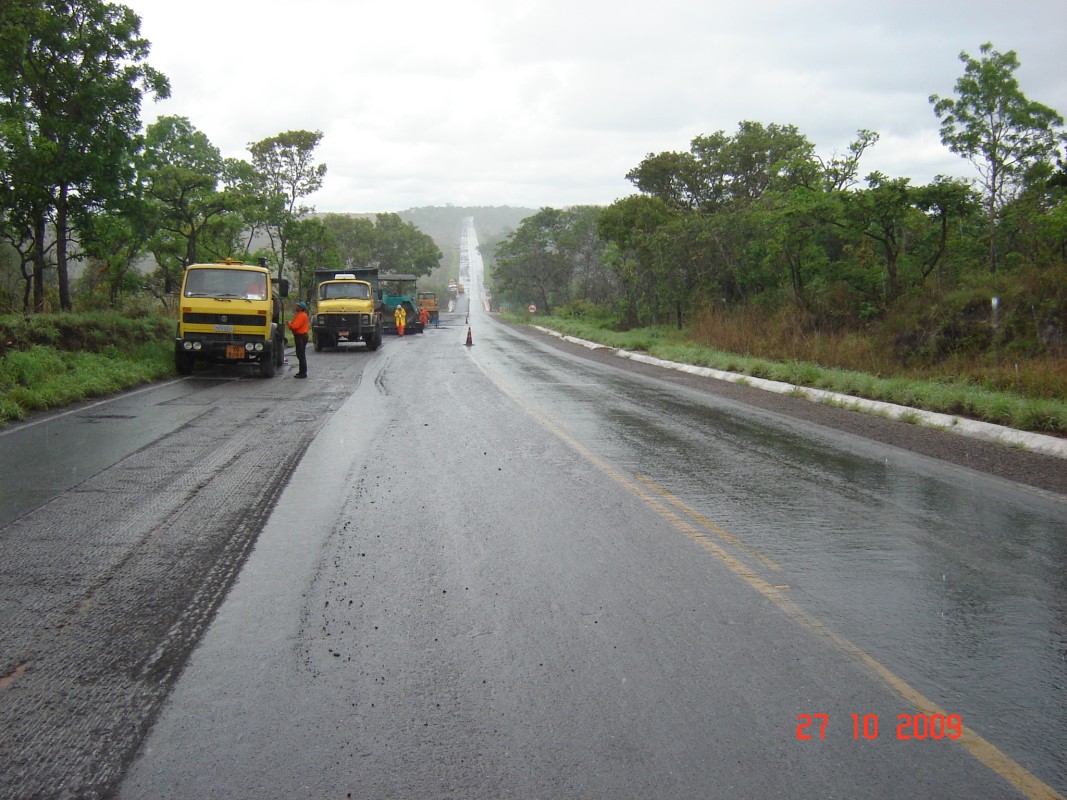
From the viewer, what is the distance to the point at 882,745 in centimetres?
325

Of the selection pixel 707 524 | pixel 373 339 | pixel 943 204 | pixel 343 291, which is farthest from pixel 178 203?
pixel 707 524

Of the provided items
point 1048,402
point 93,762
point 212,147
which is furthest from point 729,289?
point 93,762

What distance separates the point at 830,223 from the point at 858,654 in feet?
77.1

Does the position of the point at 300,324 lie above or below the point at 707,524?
above

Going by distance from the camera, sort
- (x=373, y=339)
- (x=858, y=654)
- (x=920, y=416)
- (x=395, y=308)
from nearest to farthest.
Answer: (x=858, y=654), (x=920, y=416), (x=373, y=339), (x=395, y=308)

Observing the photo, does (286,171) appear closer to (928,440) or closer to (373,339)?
(373,339)

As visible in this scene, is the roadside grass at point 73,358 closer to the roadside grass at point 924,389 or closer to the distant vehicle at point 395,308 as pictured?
the roadside grass at point 924,389

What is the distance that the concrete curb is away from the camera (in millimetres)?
10398

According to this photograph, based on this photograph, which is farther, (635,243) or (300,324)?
(635,243)

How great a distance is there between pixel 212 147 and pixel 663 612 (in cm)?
4484

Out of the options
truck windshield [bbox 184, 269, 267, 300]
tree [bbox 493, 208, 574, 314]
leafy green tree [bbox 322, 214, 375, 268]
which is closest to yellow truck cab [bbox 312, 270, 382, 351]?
truck windshield [bbox 184, 269, 267, 300]

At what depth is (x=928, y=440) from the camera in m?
10.9

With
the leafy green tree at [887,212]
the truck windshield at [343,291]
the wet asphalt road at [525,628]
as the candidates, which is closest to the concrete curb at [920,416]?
the wet asphalt road at [525,628]

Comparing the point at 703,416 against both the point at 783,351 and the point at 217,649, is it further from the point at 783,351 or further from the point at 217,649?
the point at 783,351
